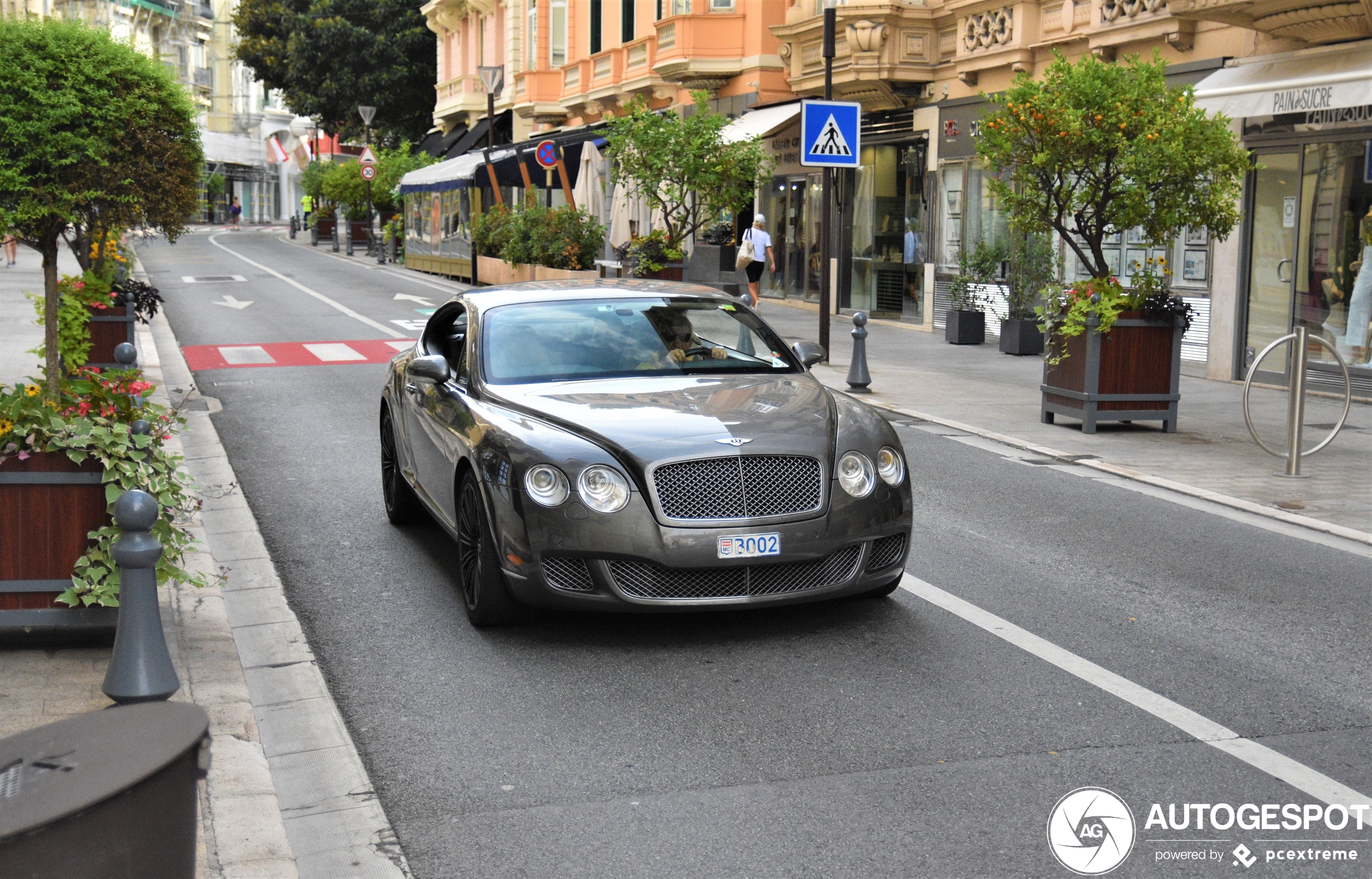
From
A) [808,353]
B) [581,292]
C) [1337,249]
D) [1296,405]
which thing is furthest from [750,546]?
[1337,249]

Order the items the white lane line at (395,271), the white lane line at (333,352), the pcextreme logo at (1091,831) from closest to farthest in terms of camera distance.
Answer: the pcextreme logo at (1091,831) < the white lane line at (333,352) < the white lane line at (395,271)

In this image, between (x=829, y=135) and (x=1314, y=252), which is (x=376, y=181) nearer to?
(x=829, y=135)

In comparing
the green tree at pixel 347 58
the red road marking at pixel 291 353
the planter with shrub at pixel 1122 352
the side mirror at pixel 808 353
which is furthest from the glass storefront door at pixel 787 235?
the green tree at pixel 347 58

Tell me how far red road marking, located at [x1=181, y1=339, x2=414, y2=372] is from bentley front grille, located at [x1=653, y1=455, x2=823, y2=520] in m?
11.8

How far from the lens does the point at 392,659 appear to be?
5.93 meters

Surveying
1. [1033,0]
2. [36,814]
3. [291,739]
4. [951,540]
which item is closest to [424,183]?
[1033,0]

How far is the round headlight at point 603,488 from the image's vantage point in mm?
5828

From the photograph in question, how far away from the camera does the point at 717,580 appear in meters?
5.93

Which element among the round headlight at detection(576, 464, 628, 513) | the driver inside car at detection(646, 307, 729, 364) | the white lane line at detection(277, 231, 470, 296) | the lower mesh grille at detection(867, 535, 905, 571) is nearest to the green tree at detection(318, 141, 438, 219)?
the white lane line at detection(277, 231, 470, 296)

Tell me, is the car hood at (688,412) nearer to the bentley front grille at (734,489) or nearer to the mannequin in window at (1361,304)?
the bentley front grille at (734,489)

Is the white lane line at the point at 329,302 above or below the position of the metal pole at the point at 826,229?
below

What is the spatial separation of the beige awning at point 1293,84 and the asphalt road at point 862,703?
7.56 m

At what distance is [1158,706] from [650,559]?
6.44 ft

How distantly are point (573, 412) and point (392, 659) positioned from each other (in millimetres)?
1294
